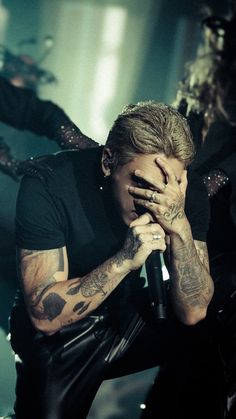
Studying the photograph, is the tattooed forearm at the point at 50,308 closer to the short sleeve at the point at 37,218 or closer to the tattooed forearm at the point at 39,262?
the tattooed forearm at the point at 39,262

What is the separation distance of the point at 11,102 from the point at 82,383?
6.37ft

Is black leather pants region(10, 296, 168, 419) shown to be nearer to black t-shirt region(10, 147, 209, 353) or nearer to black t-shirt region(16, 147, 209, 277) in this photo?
black t-shirt region(10, 147, 209, 353)

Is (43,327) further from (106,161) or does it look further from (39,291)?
(106,161)

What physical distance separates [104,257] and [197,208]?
528mm

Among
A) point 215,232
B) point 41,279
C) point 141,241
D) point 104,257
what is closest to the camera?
point 141,241

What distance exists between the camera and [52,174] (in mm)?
2090

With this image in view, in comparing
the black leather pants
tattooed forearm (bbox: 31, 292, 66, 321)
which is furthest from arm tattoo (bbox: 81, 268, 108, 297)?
the black leather pants

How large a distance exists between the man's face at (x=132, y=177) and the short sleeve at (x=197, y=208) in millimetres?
383

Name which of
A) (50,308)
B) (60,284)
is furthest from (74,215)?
(50,308)

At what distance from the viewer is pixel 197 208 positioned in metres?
2.29

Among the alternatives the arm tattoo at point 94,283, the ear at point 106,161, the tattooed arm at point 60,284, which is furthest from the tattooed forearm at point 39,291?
the ear at point 106,161

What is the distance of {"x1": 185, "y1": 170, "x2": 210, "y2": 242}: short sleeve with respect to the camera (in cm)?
226

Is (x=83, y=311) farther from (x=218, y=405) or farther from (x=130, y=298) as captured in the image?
(x=218, y=405)

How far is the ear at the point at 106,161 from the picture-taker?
79.0 inches
